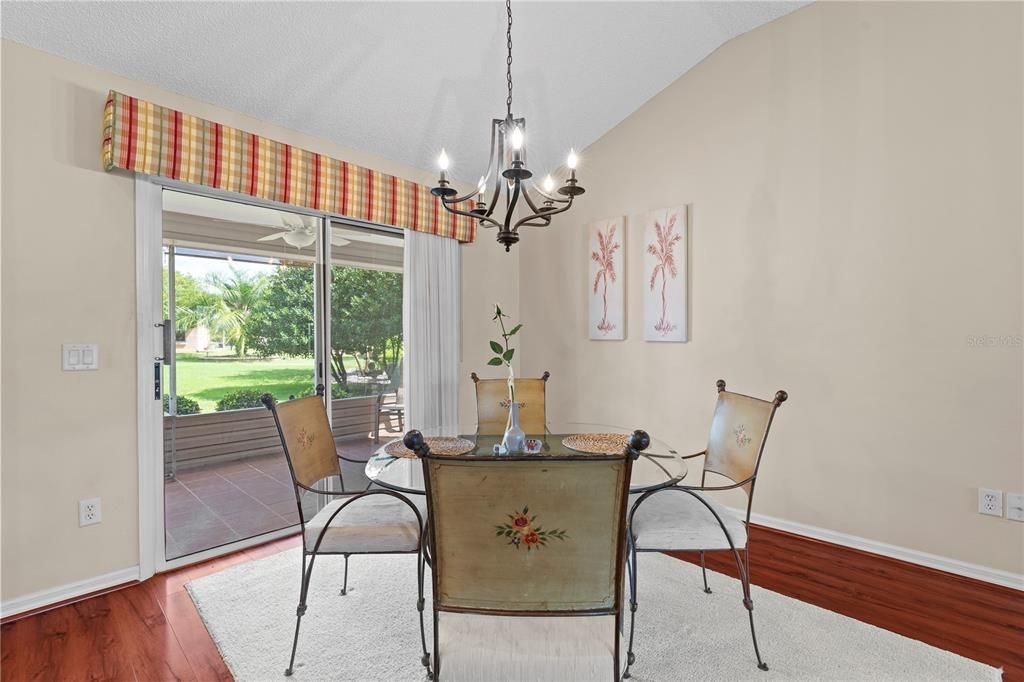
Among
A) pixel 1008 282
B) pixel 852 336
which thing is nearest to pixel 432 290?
pixel 852 336

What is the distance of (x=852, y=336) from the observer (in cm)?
282

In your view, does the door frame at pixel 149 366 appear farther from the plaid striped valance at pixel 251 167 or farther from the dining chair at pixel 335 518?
the dining chair at pixel 335 518

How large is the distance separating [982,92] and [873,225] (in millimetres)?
709

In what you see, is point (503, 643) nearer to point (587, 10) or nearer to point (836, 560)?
point (836, 560)

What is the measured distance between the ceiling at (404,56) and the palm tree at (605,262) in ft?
2.54

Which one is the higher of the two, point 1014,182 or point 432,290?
point 1014,182

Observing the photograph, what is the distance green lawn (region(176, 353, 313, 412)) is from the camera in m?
2.71

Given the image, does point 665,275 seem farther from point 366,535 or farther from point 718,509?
point 366,535

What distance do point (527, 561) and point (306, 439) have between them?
129 cm

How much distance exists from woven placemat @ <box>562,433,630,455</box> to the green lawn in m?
1.76

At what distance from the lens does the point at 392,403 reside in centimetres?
367

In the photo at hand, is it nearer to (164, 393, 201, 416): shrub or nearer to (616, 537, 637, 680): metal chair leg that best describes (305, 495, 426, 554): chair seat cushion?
(616, 537, 637, 680): metal chair leg

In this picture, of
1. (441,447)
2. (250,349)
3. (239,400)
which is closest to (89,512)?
(239,400)

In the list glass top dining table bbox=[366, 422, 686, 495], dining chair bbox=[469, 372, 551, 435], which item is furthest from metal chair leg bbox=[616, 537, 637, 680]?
dining chair bbox=[469, 372, 551, 435]
